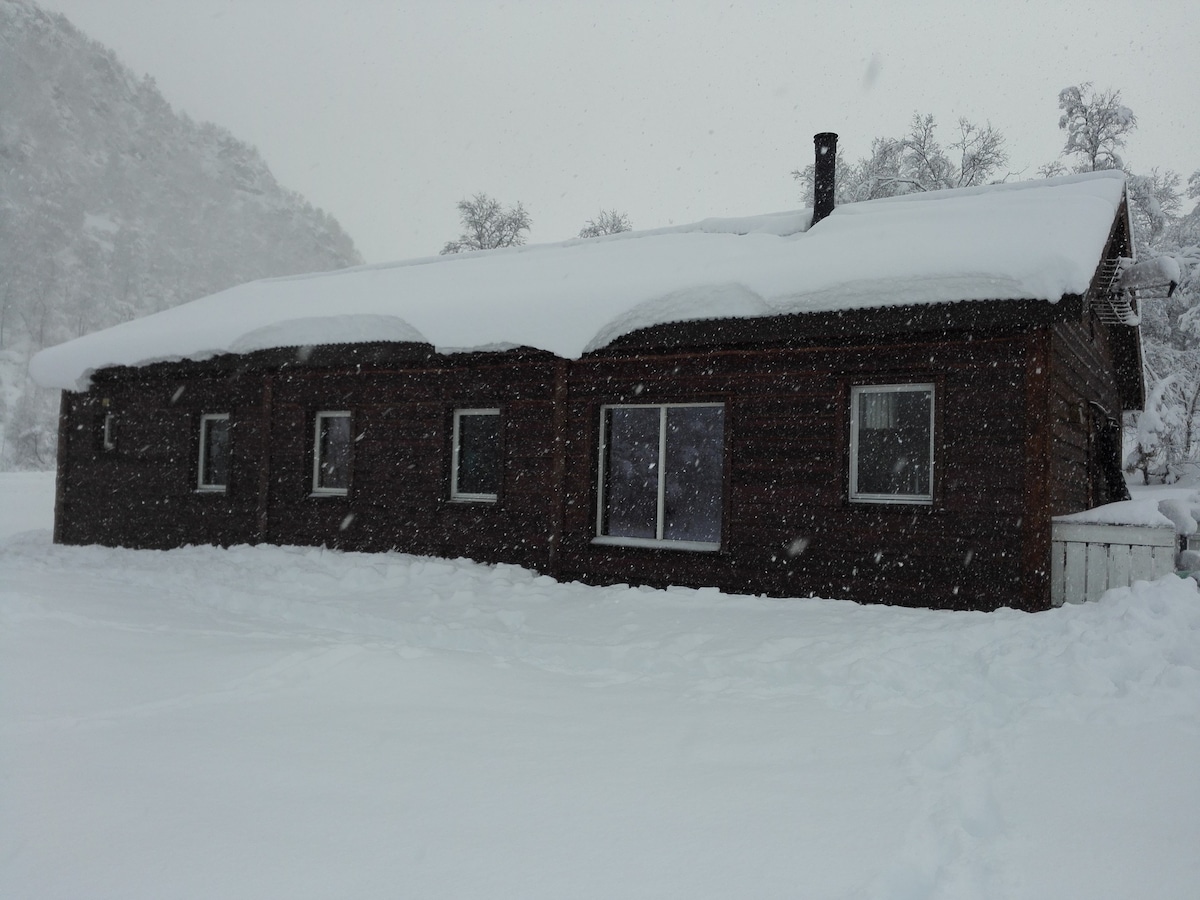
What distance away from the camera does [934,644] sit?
6.03 m

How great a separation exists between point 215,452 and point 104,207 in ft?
489

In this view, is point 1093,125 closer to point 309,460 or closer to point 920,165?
point 920,165

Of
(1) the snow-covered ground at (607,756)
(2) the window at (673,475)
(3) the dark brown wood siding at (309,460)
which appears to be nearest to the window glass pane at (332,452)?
(3) the dark brown wood siding at (309,460)

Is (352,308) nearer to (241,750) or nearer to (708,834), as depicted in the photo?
(241,750)

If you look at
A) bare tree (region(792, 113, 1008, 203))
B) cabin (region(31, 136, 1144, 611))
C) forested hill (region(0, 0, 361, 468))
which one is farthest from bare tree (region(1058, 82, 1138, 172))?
forested hill (region(0, 0, 361, 468))

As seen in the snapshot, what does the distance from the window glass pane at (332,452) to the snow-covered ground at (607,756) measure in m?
4.88

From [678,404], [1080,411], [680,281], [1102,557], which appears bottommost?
[1102,557]

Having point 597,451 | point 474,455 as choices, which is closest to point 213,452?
point 474,455

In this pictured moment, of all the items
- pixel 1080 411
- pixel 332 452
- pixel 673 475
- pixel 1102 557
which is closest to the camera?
pixel 1102 557

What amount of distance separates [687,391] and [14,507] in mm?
19804

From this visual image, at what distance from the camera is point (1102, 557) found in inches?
295

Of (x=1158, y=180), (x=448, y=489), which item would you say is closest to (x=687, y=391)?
(x=448, y=489)

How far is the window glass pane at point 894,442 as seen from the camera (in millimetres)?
8219

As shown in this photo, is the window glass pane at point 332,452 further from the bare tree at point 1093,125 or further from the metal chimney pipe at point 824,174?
the bare tree at point 1093,125
